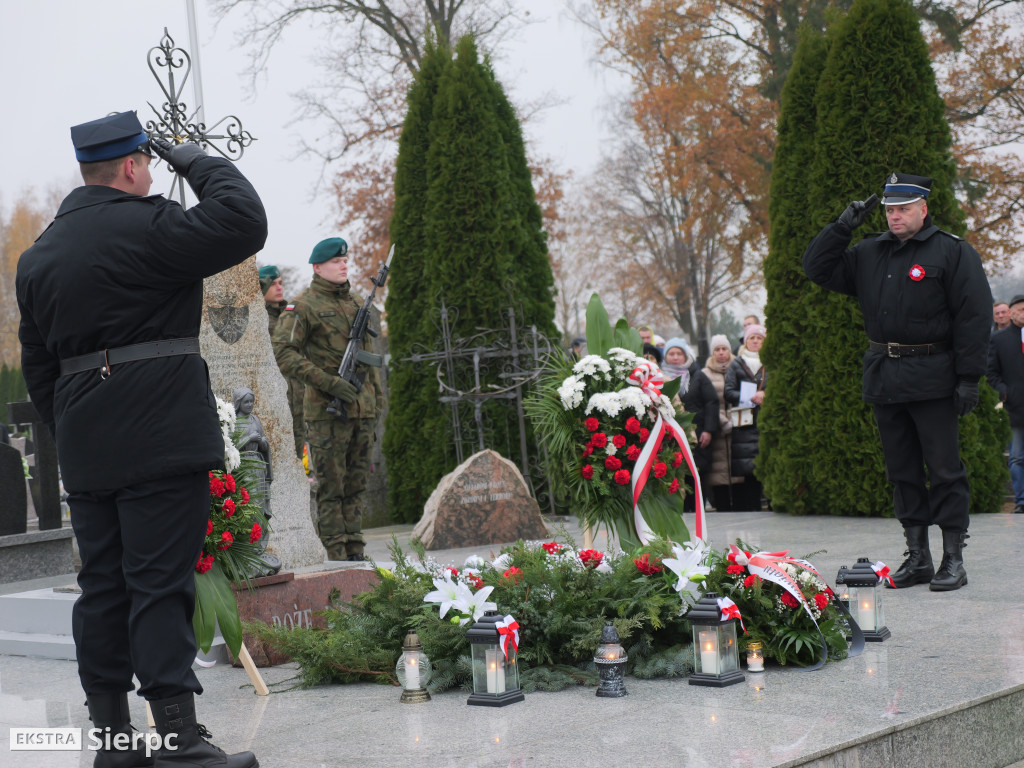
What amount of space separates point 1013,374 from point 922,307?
4620mm

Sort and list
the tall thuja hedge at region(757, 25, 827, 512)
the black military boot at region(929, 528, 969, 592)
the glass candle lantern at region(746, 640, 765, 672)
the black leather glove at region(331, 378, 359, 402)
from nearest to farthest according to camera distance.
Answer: the glass candle lantern at region(746, 640, 765, 672), the black military boot at region(929, 528, 969, 592), the black leather glove at region(331, 378, 359, 402), the tall thuja hedge at region(757, 25, 827, 512)

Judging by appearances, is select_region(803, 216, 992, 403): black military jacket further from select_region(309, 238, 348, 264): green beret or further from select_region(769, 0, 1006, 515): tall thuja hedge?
select_region(309, 238, 348, 264): green beret

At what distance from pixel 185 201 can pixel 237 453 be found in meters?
2.79

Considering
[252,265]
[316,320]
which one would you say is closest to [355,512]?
[316,320]

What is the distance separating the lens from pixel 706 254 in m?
31.2

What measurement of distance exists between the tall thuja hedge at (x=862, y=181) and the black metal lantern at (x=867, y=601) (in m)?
4.39

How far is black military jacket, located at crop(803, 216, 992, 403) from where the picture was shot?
18.4 feet

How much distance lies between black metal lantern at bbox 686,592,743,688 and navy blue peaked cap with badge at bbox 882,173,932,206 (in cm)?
279

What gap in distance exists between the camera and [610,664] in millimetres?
3871

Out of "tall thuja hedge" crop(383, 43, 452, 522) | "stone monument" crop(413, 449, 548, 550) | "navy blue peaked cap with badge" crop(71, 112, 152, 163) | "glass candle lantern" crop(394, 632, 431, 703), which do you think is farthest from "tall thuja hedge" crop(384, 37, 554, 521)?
"navy blue peaked cap with badge" crop(71, 112, 152, 163)

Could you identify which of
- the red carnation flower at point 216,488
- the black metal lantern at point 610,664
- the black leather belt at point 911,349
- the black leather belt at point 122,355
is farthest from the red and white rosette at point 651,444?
the black leather belt at point 122,355

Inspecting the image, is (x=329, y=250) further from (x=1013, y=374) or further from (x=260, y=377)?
(x=1013, y=374)

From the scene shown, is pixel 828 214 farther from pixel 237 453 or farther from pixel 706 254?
pixel 706 254

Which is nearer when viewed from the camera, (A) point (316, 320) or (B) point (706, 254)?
(A) point (316, 320)
